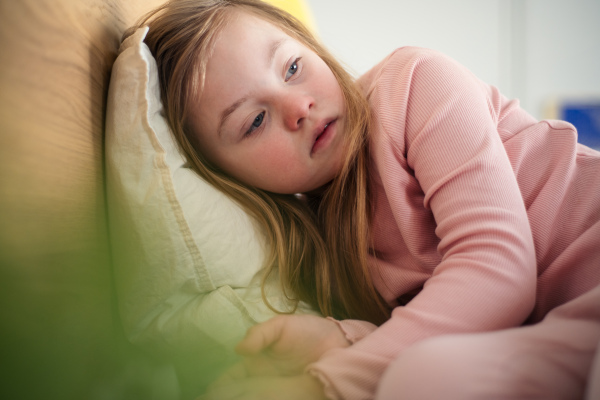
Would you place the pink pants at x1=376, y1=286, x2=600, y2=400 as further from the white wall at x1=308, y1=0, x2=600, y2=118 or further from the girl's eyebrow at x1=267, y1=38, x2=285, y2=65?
the white wall at x1=308, y1=0, x2=600, y2=118

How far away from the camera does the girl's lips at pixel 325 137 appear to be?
73 centimetres

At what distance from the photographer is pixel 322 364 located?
18.0 inches

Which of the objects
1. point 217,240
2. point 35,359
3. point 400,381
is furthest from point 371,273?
point 35,359

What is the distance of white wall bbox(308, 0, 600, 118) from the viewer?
7.24 feet

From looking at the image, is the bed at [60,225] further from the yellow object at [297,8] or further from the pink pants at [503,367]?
the yellow object at [297,8]

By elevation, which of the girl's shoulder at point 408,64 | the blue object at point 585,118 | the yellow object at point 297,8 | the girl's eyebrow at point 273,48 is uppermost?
the yellow object at point 297,8

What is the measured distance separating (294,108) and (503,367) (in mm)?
471

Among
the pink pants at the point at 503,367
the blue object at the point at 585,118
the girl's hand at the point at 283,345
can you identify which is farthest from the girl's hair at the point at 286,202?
the blue object at the point at 585,118

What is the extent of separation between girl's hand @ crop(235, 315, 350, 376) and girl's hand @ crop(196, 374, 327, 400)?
33 mm

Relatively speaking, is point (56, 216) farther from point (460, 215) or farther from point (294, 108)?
point (460, 215)

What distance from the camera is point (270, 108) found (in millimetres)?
707

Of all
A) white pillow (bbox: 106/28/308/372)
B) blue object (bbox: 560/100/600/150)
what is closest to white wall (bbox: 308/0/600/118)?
blue object (bbox: 560/100/600/150)

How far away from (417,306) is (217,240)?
30 cm

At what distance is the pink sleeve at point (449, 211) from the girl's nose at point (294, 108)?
0.39 feet
